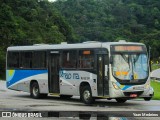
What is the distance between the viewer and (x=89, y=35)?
12169 centimetres

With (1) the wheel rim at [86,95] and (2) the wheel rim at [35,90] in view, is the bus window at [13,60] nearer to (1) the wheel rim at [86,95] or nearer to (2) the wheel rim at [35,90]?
(2) the wheel rim at [35,90]

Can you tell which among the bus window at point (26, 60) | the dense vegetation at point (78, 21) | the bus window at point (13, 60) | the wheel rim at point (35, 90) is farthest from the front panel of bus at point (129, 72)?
the dense vegetation at point (78, 21)

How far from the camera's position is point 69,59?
2297 centimetres

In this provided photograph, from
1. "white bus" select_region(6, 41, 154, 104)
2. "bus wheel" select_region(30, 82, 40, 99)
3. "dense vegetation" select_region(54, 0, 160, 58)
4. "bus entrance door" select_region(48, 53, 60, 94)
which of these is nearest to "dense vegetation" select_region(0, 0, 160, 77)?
"dense vegetation" select_region(54, 0, 160, 58)

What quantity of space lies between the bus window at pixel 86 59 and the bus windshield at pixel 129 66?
4.43 feet

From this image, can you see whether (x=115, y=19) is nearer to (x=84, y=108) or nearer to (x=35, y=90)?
(x=35, y=90)

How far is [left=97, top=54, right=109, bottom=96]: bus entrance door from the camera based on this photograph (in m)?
20.4

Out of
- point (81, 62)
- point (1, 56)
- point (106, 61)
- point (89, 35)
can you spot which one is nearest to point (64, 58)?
point (81, 62)

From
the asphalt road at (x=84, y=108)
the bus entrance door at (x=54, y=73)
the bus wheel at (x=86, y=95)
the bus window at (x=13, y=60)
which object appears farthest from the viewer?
the bus window at (x=13, y=60)

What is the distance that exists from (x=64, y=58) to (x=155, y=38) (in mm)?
114422

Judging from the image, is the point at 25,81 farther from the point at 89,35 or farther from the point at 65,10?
the point at 65,10

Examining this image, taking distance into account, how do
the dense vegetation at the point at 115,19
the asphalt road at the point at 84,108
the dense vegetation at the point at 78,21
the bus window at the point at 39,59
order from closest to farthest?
the asphalt road at the point at 84,108 → the bus window at the point at 39,59 → the dense vegetation at the point at 78,21 → the dense vegetation at the point at 115,19

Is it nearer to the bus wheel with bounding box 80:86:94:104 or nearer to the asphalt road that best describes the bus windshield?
the asphalt road

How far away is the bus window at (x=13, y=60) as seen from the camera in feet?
88.4
